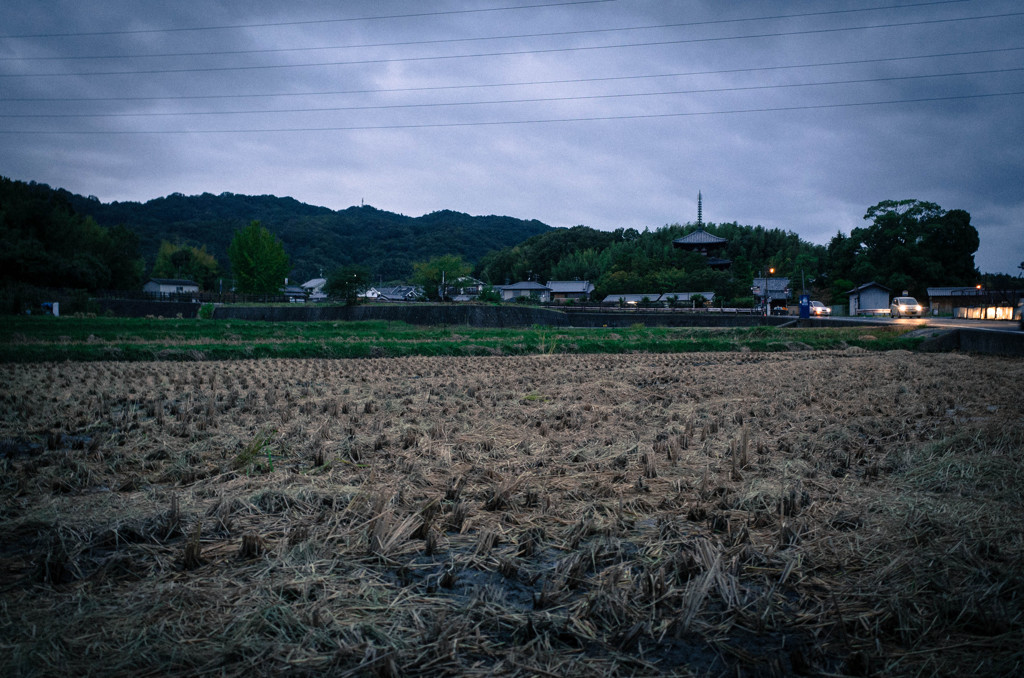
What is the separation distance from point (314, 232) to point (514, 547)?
417ft

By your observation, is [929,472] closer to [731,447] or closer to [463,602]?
[731,447]

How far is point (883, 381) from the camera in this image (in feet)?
24.3

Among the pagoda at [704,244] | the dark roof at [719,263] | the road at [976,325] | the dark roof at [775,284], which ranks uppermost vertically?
the pagoda at [704,244]

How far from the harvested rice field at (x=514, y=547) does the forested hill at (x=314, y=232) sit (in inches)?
4041

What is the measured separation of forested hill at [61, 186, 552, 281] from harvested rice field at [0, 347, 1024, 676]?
102635 mm

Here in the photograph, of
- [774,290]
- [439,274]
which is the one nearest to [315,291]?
[439,274]

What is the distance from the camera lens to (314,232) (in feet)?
387

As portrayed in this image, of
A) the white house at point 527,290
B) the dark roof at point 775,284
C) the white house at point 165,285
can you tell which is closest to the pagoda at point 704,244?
the dark roof at point 775,284

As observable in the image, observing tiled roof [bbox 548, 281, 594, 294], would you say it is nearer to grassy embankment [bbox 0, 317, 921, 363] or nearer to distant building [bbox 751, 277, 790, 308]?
distant building [bbox 751, 277, 790, 308]

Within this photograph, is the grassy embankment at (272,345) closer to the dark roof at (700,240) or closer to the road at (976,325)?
the road at (976,325)

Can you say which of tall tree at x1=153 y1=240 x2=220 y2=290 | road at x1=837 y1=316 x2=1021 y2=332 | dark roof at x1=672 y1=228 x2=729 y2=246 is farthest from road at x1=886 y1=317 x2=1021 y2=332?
tall tree at x1=153 y1=240 x2=220 y2=290

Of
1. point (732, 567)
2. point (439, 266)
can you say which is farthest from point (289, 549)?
point (439, 266)

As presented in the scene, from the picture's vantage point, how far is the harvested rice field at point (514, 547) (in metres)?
1.59

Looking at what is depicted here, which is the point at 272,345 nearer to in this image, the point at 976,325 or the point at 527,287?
the point at 976,325
